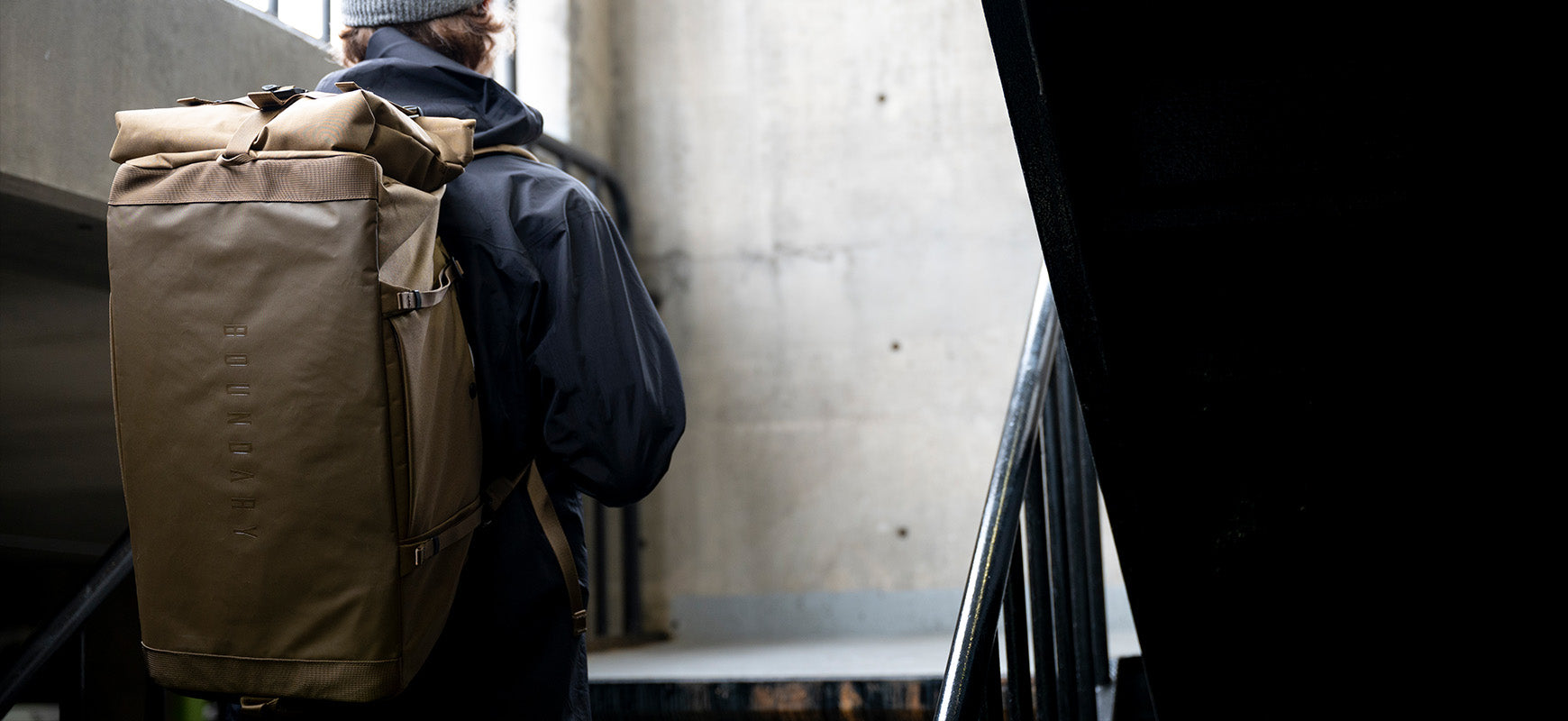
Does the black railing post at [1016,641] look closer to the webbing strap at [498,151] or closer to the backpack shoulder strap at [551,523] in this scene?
the backpack shoulder strap at [551,523]

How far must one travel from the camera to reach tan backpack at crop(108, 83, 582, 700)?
1.01 meters

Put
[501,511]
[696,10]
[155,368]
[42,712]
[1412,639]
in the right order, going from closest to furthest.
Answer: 1. [155,368]
2. [501,511]
3. [1412,639]
4. [42,712]
5. [696,10]

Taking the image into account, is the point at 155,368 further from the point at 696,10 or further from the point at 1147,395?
the point at 696,10

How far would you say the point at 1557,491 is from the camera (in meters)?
1.19

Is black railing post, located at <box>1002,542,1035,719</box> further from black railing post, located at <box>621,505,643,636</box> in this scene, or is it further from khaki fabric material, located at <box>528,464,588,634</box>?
black railing post, located at <box>621,505,643,636</box>

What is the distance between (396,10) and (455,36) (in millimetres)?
65

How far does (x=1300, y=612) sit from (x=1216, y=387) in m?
0.30

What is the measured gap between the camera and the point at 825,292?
192 inches

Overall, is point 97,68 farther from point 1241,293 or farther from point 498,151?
point 1241,293

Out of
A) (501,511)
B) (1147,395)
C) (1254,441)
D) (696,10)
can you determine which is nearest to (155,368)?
(501,511)

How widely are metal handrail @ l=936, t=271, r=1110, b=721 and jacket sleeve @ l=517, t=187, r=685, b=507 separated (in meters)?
0.41

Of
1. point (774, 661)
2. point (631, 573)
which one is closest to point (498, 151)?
point (774, 661)

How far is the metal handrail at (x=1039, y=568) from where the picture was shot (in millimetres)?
1329

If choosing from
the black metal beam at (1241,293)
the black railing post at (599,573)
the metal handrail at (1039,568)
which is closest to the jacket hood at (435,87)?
the black metal beam at (1241,293)
